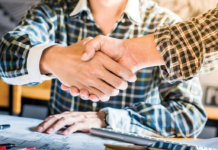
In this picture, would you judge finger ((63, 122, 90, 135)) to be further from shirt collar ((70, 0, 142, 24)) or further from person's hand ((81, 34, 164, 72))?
shirt collar ((70, 0, 142, 24))

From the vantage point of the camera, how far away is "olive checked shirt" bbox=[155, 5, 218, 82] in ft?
1.70

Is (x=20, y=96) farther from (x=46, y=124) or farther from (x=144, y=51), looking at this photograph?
(x=144, y=51)

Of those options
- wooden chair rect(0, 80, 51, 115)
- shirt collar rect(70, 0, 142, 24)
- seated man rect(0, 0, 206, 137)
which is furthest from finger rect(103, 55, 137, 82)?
wooden chair rect(0, 80, 51, 115)

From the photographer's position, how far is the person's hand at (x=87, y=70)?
0.61 m

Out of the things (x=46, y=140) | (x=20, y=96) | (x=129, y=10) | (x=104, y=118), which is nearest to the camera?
(x=46, y=140)

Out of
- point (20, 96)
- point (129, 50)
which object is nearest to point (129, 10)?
point (129, 50)

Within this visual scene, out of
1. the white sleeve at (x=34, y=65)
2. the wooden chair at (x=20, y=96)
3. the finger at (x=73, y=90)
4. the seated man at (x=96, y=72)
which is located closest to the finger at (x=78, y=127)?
the seated man at (x=96, y=72)

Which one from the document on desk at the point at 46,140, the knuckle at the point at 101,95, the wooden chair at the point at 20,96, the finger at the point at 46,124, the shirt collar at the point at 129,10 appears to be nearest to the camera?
the document on desk at the point at 46,140

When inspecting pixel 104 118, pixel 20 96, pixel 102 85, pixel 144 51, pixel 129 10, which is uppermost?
pixel 129 10

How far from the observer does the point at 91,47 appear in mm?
599

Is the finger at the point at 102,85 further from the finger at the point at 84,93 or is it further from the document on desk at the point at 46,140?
the document on desk at the point at 46,140

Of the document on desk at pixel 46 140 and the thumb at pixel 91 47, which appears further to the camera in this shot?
the thumb at pixel 91 47

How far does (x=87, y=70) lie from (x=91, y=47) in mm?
69

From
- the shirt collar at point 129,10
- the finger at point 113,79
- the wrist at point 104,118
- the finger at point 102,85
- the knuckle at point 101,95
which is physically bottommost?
the wrist at point 104,118
